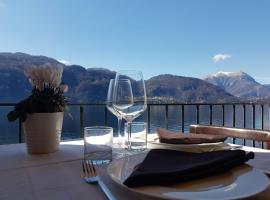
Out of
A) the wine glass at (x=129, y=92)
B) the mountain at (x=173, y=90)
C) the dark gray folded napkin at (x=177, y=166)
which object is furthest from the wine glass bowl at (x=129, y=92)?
the dark gray folded napkin at (x=177, y=166)

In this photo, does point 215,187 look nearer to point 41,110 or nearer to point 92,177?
point 92,177

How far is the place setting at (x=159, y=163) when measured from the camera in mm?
533

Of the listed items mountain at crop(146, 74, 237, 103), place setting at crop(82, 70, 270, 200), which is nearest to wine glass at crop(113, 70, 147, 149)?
place setting at crop(82, 70, 270, 200)

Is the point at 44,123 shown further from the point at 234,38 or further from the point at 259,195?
the point at 234,38

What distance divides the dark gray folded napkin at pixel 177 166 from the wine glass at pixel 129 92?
0.77ft

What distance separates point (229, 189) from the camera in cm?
53

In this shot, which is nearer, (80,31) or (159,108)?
(159,108)

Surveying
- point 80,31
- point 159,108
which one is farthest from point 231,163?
point 80,31

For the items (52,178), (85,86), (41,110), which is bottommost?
(52,178)

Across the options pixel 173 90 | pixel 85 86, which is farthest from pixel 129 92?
pixel 85 86

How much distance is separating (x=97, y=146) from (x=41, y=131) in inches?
11.5

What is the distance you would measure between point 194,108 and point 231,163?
3.89 metres

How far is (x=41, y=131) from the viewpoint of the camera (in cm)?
105

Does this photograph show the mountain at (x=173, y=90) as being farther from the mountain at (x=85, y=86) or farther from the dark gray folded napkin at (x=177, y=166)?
the dark gray folded napkin at (x=177, y=166)
